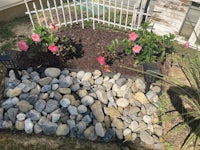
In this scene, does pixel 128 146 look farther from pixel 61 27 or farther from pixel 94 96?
pixel 61 27

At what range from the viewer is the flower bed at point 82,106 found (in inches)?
116

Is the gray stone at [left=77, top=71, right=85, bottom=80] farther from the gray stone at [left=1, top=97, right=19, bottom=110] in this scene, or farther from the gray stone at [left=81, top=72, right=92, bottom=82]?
the gray stone at [left=1, top=97, right=19, bottom=110]

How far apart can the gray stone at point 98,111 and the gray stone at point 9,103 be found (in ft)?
3.75

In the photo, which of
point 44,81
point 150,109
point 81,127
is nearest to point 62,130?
point 81,127

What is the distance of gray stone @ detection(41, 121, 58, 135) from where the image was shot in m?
2.93

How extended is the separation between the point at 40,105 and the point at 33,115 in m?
0.17

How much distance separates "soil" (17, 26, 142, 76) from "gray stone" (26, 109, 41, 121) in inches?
35.0

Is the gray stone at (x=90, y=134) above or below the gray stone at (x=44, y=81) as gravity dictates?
below

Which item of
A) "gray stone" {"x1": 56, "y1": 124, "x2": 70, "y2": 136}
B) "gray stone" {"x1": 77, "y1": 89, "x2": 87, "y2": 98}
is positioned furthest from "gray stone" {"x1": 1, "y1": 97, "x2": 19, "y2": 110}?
"gray stone" {"x1": 77, "y1": 89, "x2": 87, "y2": 98}

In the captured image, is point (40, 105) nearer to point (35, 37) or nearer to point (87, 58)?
point (35, 37)

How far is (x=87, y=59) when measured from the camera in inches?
147

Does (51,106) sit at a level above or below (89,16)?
below

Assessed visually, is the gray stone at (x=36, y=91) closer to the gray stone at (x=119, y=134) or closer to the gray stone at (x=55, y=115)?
the gray stone at (x=55, y=115)

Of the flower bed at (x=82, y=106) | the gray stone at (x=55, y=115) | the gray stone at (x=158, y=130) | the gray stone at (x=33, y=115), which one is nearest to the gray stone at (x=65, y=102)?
→ the flower bed at (x=82, y=106)
